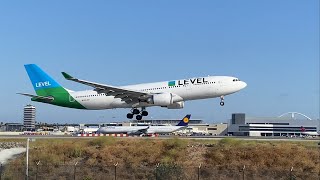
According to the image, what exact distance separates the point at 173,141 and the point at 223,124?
137671 millimetres

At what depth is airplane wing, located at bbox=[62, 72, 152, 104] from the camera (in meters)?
50.3

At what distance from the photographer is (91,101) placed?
56.9m

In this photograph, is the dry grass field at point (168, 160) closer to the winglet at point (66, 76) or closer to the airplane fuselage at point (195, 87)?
the winglet at point (66, 76)

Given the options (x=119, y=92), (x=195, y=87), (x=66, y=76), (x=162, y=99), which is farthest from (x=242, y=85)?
(x=66, y=76)

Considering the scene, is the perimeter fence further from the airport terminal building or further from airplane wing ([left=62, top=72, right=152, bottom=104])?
the airport terminal building

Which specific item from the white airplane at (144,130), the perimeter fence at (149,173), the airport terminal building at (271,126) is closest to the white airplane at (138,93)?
the perimeter fence at (149,173)

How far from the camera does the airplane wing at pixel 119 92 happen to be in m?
50.3

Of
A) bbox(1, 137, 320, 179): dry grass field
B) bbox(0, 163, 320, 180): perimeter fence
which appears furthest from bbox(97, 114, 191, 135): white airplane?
bbox(0, 163, 320, 180): perimeter fence

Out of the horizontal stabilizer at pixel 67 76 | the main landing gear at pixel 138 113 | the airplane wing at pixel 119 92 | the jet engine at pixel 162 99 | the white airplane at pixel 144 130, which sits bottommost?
the white airplane at pixel 144 130

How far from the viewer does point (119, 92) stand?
52.3 meters

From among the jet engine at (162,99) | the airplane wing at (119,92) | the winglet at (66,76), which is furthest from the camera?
the jet engine at (162,99)

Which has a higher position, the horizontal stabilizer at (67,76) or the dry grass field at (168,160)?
the horizontal stabilizer at (67,76)

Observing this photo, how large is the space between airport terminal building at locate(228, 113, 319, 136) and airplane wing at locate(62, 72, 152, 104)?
102 m

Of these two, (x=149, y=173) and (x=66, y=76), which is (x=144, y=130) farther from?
(x=149, y=173)
